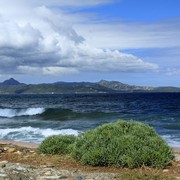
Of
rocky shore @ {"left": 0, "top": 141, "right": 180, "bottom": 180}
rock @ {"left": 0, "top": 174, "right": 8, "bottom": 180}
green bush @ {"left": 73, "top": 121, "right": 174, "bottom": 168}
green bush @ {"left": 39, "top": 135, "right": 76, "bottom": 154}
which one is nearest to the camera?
rock @ {"left": 0, "top": 174, "right": 8, "bottom": 180}

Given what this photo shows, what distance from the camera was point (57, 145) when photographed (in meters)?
12.9

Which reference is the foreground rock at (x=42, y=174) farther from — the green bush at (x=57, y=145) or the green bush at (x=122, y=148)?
the green bush at (x=57, y=145)

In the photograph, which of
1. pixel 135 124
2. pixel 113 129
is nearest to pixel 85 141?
pixel 113 129

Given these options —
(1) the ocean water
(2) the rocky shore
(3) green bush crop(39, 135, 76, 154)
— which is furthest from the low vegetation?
(1) the ocean water

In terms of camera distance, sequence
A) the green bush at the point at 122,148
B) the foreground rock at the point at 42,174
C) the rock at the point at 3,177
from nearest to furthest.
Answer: the rock at the point at 3,177, the foreground rock at the point at 42,174, the green bush at the point at 122,148

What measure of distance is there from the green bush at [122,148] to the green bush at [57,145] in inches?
58.3

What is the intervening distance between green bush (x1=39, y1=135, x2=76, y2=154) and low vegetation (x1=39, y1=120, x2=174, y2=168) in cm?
126

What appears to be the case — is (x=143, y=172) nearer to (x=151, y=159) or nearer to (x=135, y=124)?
(x=151, y=159)

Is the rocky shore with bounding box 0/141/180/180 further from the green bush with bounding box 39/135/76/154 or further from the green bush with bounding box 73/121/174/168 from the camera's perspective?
the green bush with bounding box 39/135/76/154

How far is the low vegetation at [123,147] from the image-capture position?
33.0ft

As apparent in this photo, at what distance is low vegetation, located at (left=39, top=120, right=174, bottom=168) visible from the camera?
10.1m

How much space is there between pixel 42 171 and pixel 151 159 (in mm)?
2740

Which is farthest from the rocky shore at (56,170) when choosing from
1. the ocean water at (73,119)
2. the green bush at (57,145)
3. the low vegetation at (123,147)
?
the ocean water at (73,119)

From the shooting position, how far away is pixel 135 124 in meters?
11.9
